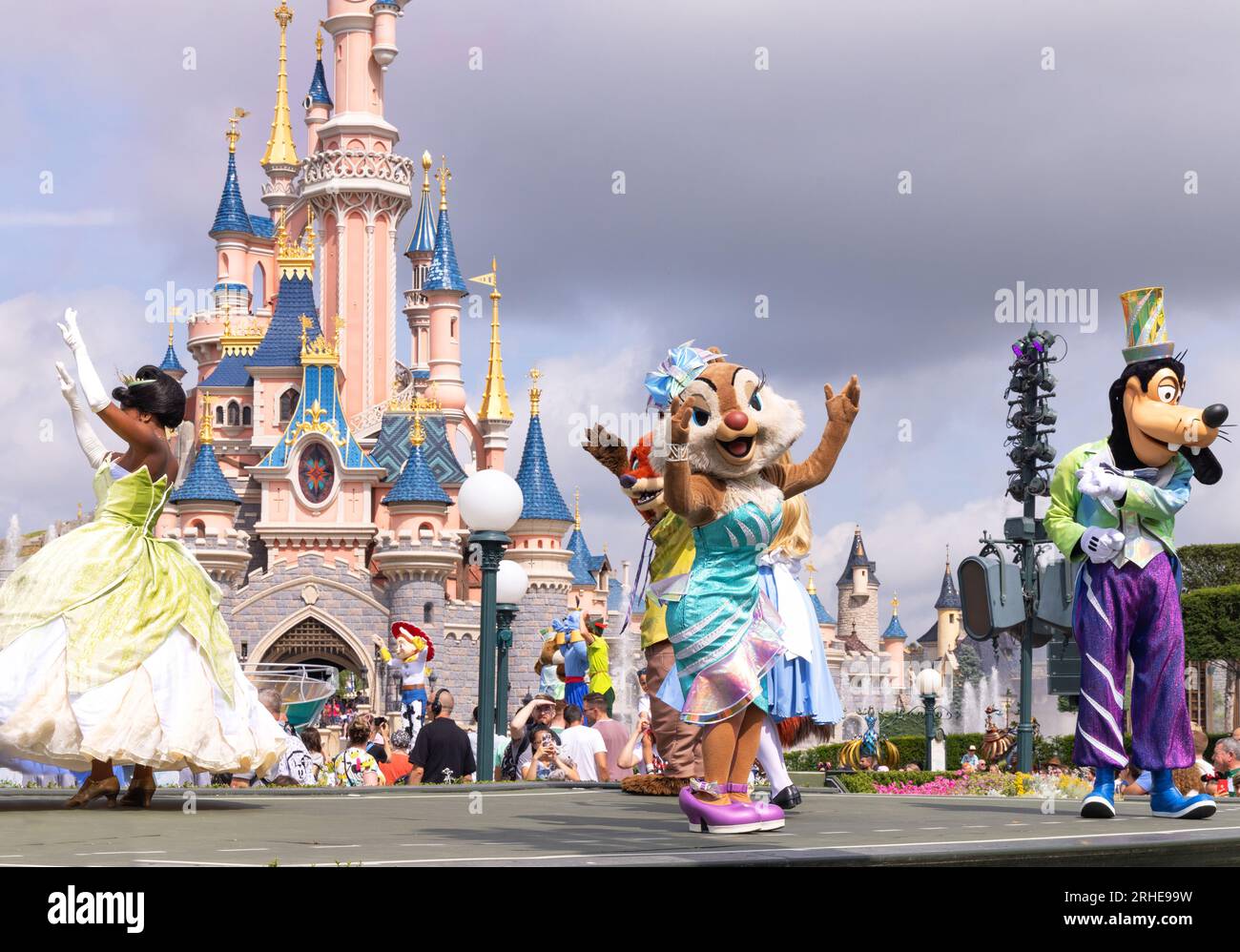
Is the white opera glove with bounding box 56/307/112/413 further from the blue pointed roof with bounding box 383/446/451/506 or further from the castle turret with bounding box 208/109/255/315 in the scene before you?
the castle turret with bounding box 208/109/255/315

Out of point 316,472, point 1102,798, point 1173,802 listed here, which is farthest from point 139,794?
point 316,472

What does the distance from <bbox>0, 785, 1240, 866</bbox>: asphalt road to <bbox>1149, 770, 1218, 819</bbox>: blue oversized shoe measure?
7 cm

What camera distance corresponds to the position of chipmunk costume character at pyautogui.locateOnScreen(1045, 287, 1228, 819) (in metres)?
7.51

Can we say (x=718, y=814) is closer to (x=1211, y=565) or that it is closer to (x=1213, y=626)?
(x=1213, y=626)

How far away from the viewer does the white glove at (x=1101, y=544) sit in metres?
7.54

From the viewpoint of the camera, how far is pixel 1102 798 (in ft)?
24.3

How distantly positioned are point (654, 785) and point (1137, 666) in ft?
8.91

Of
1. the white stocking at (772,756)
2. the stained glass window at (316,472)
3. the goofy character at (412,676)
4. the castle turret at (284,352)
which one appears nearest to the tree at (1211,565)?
the stained glass window at (316,472)

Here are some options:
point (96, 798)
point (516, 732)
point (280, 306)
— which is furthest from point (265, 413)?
point (96, 798)

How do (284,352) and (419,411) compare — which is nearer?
(284,352)

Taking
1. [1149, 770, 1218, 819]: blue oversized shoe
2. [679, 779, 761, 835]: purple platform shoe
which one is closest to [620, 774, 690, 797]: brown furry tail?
[679, 779, 761, 835]: purple platform shoe

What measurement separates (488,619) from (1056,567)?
5738mm

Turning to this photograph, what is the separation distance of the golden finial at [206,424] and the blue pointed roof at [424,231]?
10.8 metres
